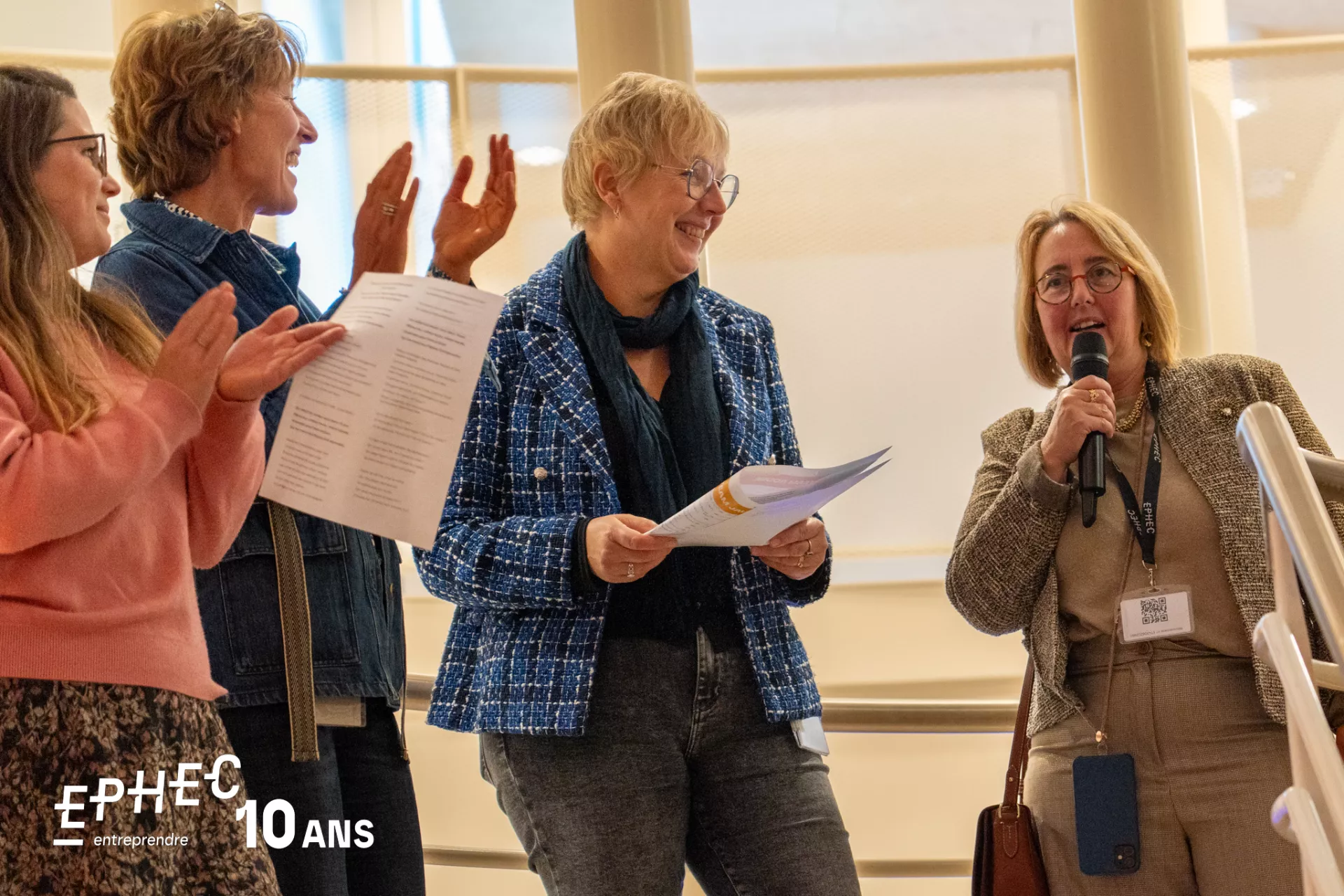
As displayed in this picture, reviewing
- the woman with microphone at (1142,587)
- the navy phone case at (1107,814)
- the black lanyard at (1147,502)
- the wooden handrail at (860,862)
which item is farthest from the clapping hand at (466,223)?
the wooden handrail at (860,862)

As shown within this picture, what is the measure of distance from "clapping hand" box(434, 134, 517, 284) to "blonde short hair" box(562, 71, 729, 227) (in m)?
0.18

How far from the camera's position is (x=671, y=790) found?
6.57ft

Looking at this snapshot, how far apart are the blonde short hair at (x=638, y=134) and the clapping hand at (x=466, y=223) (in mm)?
175

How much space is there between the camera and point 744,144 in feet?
15.2

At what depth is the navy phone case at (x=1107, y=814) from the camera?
2.24 m

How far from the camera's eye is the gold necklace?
2.56m

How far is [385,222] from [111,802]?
95 cm

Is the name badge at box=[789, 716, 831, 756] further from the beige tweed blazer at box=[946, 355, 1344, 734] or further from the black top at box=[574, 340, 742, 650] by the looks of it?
the beige tweed blazer at box=[946, 355, 1344, 734]

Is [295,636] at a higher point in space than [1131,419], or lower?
lower

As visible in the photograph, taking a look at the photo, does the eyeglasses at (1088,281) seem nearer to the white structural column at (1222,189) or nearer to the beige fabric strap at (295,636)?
the beige fabric strap at (295,636)

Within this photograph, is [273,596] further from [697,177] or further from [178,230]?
[697,177]

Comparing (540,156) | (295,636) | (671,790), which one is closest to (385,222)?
(295,636)

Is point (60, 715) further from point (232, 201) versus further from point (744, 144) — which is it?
point (744, 144)

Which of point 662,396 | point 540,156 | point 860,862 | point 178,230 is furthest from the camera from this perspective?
point 540,156
